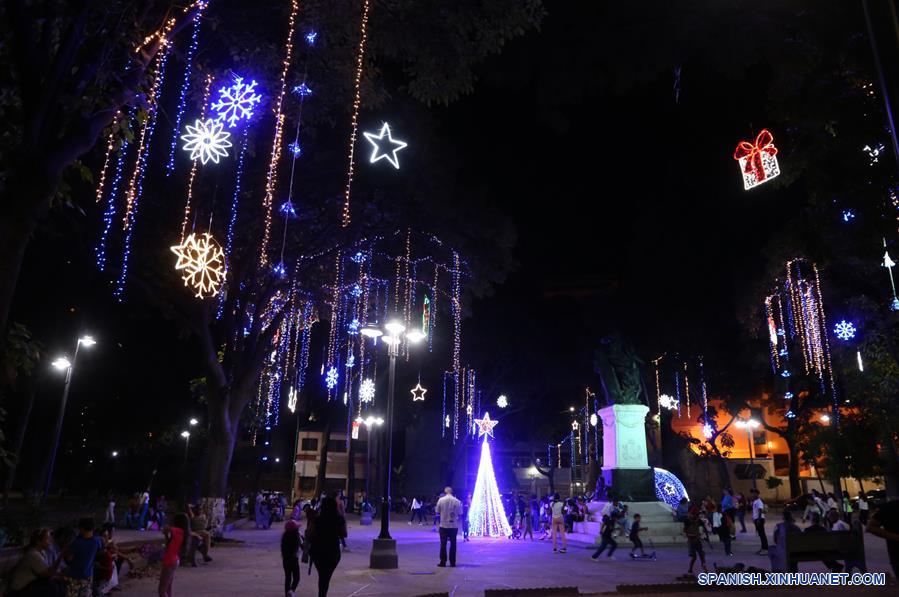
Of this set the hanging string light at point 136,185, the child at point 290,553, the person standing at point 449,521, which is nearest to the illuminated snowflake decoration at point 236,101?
the hanging string light at point 136,185

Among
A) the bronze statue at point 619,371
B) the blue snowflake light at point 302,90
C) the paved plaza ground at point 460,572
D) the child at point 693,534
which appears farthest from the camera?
the bronze statue at point 619,371

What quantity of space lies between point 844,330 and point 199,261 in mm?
23861

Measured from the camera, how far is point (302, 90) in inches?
506

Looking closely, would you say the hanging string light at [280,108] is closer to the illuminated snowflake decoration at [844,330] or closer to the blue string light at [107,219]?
the blue string light at [107,219]

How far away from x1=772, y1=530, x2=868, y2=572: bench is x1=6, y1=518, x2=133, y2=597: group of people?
1059 cm

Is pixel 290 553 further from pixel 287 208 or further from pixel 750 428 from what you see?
pixel 750 428

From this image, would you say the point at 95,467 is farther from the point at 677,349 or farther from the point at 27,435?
the point at 677,349

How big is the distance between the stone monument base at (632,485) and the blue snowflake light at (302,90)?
15.2 meters

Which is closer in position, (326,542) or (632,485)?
(326,542)

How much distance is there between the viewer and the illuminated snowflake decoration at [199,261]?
12172 millimetres

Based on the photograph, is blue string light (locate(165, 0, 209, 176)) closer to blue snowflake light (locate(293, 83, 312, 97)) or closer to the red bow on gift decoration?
blue snowflake light (locate(293, 83, 312, 97))

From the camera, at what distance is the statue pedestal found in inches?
803

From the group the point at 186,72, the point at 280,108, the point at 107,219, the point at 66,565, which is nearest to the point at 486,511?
the point at 107,219

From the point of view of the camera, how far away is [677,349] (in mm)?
29328
